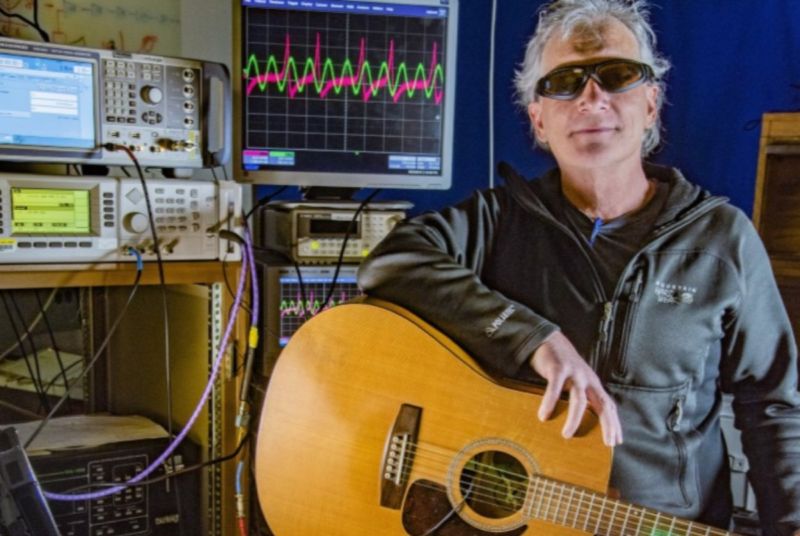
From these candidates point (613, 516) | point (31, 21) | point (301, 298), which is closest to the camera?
point (613, 516)

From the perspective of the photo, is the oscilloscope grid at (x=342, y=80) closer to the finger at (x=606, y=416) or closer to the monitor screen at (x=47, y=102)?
the monitor screen at (x=47, y=102)

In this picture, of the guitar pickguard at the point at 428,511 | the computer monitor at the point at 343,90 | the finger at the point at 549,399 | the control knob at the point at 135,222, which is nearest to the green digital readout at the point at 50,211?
the control knob at the point at 135,222

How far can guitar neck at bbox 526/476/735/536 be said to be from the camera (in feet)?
3.53

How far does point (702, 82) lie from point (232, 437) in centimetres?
116

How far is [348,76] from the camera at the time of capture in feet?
5.10

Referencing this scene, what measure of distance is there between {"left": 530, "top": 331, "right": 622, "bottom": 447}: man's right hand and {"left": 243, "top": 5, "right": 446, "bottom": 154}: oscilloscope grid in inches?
24.2

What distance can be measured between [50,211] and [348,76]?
642 mm

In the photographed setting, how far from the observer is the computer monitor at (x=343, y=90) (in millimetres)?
1517

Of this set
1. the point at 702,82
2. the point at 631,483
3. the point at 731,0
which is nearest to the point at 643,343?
the point at 631,483

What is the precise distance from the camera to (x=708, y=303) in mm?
1205

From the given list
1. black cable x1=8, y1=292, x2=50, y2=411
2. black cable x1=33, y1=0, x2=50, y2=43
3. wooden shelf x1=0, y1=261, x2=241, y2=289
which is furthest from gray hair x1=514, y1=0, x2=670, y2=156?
black cable x1=8, y1=292, x2=50, y2=411

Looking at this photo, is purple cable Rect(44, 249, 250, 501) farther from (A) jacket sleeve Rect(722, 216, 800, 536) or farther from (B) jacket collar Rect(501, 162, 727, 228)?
(A) jacket sleeve Rect(722, 216, 800, 536)

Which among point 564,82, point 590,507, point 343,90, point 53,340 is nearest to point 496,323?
point 590,507

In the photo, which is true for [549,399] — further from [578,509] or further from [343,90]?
[343,90]
